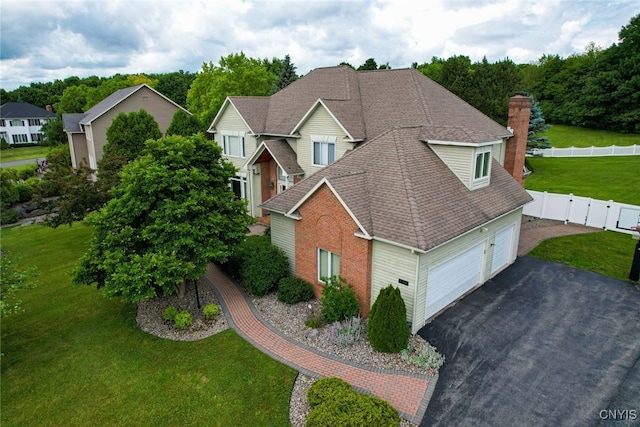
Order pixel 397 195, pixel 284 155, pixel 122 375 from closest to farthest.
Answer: pixel 122 375
pixel 397 195
pixel 284 155

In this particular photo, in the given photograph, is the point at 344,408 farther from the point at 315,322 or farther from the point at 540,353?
the point at 540,353

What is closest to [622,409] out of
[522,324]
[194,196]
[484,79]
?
[522,324]

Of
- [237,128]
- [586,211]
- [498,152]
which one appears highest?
[237,128]

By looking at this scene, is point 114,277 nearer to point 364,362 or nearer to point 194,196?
point 194,196

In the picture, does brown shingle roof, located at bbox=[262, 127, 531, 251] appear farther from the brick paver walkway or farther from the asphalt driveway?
the brick paver walkway

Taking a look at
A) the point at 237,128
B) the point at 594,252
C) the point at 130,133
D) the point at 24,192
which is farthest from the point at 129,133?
the point at 594,252

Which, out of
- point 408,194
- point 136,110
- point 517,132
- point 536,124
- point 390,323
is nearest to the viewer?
point 390,323

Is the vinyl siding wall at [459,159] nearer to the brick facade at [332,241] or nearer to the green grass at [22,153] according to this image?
the brick facade at [332,241]
